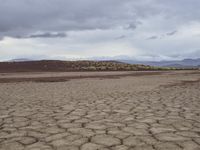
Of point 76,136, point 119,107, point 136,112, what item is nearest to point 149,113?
point 136,112

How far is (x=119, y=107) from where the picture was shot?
282 inches

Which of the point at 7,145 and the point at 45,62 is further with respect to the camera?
the point at 45,62

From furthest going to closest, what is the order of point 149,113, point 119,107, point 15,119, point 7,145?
point 119,107 → point 149,113 → point 15,119 → point 7,145

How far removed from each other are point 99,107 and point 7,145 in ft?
11.1

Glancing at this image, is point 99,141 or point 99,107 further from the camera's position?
point 99,107

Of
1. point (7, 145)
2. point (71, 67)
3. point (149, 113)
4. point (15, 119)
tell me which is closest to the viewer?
point (7, 145)

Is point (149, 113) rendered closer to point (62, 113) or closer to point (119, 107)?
point (119, 107)

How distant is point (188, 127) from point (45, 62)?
43.3m

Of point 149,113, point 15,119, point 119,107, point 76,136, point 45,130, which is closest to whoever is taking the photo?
point 76,136

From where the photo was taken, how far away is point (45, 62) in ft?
154

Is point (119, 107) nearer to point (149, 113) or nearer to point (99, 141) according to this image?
point (149, 113)

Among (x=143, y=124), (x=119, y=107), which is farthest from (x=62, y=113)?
(x=143, y=124)

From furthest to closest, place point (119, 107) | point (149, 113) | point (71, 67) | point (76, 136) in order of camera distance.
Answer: point (71, 67), point (119, 107), point (149, 113), point (76, 136)

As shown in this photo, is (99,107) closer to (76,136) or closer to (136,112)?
(136,112)
